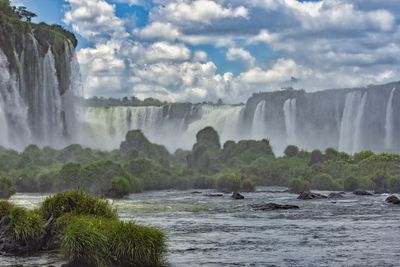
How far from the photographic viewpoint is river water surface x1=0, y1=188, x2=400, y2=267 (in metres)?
26.3

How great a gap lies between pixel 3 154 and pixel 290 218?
55989mm

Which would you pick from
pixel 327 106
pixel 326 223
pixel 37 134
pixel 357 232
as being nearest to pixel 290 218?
pixel 326 223

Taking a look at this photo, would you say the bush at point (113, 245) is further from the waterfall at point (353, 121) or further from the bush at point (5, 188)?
the waterfall at point (353, 121)

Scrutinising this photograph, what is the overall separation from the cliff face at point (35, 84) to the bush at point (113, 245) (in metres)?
85.9

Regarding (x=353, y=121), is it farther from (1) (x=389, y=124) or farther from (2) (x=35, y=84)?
(2) (x=35, y=84)

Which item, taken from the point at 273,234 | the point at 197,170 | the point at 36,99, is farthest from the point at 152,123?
the point at 273,234

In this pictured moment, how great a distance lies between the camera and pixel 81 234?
2275cm

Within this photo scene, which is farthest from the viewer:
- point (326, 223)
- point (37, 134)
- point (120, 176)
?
point (37, 134)

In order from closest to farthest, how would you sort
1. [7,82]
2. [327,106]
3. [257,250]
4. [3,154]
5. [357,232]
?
[257,250] → [357,232] → [3,154] → [7,82] → [327,106]

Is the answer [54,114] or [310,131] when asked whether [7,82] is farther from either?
[310,131]

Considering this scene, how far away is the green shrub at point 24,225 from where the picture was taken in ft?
84.7

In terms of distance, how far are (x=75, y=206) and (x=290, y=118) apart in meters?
114

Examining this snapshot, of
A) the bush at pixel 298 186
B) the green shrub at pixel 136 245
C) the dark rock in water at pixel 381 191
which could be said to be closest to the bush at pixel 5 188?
the bush at pixel 298 186

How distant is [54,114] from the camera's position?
124 meters
